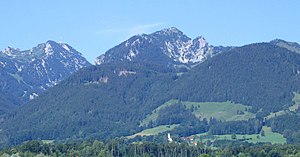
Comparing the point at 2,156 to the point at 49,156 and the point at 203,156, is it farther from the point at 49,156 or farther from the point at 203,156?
the point at 203,156

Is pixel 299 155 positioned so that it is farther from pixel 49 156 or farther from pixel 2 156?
pixel 2 156

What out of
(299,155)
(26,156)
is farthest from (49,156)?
(299,155)

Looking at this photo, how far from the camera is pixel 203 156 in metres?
196

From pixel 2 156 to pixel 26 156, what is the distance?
39.9ft

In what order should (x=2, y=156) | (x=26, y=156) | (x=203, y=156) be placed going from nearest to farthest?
(x=2, y=156), (x=26, y=156), (x=203, y=156)

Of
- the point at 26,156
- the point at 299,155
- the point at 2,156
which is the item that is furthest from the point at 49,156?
the point at 299,155

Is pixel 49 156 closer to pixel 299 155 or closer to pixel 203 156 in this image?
pixel 203 156

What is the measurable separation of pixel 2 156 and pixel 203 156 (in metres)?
58.9

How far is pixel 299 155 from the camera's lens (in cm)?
19825

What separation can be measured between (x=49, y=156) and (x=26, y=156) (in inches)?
336

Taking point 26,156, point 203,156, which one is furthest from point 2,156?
point 203,156

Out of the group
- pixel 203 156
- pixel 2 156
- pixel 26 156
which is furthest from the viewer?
pixel 203 156

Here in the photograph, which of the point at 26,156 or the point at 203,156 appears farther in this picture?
the point at 203,156

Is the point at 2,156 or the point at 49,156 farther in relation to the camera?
→ the point at 49,156
